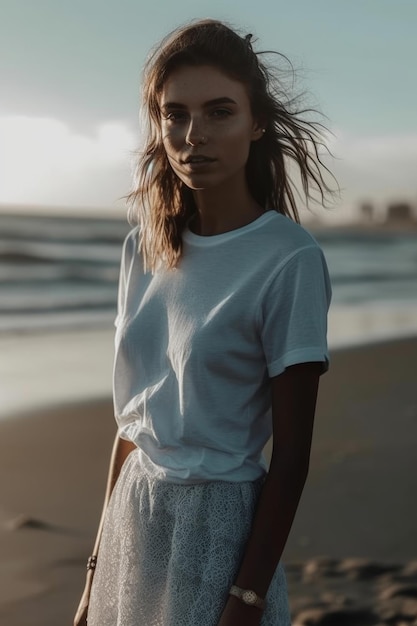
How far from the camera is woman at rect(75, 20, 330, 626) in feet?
6.25

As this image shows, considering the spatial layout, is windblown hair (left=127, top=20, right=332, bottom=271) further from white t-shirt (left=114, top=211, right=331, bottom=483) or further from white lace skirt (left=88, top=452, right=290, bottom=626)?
white lace skirt (left=88, top=452, right=290, bottom=626)

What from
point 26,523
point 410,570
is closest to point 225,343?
point 410,570

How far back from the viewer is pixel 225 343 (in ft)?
6.40

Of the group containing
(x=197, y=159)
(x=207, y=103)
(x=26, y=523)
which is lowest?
(x=26, y=523)

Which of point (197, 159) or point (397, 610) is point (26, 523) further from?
point (197, 159)

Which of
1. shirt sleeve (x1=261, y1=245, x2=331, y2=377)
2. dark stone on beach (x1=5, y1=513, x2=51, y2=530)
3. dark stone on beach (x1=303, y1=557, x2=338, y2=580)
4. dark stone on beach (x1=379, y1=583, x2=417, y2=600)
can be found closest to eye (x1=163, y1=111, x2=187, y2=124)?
shirt sleeve (x1=261, y1=245, x2=331, y2=377)

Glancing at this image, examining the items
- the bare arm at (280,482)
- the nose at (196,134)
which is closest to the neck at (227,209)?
the nose at (196,134)

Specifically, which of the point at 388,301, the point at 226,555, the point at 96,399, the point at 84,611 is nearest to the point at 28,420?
the point at 96,399

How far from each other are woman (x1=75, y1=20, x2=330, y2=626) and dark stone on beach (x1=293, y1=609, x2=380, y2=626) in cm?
182

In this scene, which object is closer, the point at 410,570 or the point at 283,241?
the point at 283,241

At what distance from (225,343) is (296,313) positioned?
163mm

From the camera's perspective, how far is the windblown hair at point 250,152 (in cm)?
206

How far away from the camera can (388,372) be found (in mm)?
8789

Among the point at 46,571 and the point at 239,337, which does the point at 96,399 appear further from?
the point at 239,337
